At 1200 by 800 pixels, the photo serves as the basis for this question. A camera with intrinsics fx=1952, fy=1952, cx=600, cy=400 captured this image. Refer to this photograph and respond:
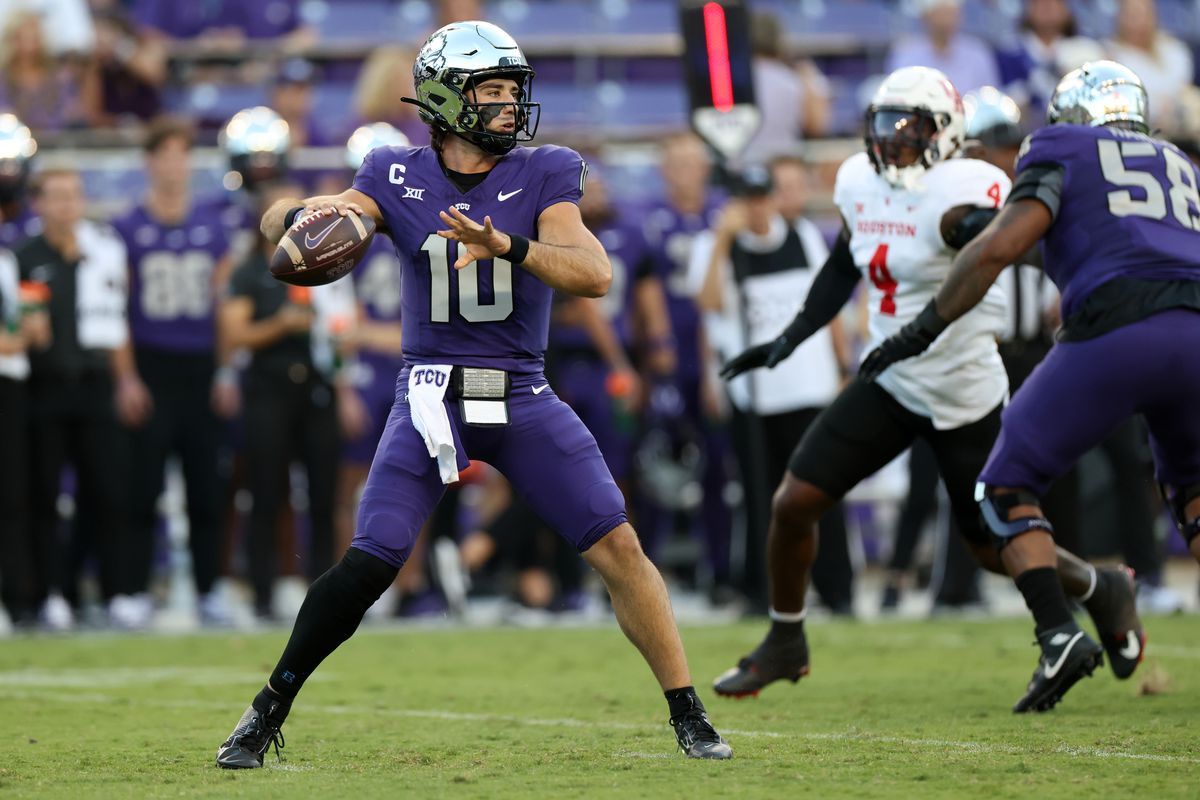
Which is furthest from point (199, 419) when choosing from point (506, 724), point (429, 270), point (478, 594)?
point (429, 270)

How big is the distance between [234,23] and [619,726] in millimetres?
10216

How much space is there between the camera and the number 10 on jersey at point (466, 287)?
5613 millimetres

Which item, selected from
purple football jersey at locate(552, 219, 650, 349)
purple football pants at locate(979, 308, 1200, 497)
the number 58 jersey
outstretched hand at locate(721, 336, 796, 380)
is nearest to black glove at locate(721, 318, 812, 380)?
outstretched hand at locate(721, 336, 796, 380)

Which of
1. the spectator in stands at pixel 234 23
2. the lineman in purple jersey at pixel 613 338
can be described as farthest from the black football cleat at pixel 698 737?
the spectator in stands at pixel 234 23

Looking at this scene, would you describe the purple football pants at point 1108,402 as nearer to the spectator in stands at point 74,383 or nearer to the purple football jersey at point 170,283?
the spectator in stands at point 74,383

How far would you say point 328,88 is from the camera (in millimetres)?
16438

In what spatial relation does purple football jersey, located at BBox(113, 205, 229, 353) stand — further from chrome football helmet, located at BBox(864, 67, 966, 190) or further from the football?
the football

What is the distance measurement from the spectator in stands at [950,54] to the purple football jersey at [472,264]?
8.24 m

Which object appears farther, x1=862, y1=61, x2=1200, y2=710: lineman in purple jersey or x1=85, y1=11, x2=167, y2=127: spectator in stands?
x1=85, y1=11, x2=167, y2=127: spectator in stands

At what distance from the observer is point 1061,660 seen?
6285 mm

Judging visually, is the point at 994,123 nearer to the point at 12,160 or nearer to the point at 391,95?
the point at 391,95

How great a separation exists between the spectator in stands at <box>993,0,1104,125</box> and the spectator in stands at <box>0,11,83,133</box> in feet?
21.1

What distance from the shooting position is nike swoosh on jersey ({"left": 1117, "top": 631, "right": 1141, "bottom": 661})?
6933mm

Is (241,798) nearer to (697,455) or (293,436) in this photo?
(293,436)
